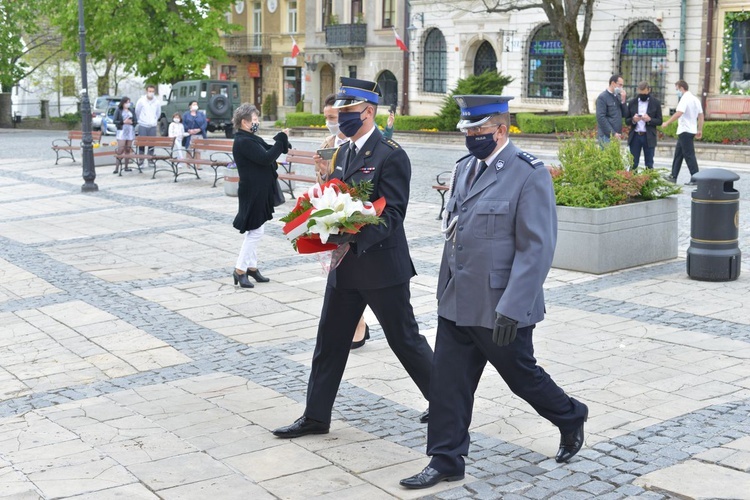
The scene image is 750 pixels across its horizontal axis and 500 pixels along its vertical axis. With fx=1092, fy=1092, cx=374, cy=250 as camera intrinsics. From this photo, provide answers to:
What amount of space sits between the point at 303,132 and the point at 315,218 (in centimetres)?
3343

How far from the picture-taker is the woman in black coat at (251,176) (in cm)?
1014

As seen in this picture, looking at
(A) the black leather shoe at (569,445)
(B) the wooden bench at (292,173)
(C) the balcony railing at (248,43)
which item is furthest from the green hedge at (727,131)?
(C) the balcony railing at (248,43)

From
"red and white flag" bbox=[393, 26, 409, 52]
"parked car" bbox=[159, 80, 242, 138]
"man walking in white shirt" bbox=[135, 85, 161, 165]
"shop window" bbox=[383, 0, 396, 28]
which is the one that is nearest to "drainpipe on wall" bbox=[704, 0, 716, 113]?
"red and white flag" bbox=[393, 26, 409, 52]

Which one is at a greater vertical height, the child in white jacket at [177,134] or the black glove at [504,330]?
the child in white jacket at [177,134]

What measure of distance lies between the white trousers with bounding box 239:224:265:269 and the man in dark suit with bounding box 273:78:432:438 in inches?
169

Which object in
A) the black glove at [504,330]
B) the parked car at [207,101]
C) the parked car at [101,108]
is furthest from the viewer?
the parked car at [101,108]

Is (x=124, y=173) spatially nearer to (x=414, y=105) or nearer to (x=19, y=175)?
(x=19, y=175)

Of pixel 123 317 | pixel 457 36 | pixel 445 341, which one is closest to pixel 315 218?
pixel 445 341

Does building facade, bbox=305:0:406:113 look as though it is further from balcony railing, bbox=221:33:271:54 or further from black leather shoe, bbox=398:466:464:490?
black leather shoe, bbox=398:466:464:490

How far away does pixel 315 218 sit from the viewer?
5766mm

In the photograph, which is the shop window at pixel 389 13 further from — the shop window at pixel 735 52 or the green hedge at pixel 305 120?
the shop window at pixel 735 52

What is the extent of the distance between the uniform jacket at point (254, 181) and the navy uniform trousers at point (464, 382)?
5.02 metres

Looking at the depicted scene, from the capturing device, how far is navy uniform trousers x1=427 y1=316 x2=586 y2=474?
5399 mm

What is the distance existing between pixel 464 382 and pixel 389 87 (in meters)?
42.7
